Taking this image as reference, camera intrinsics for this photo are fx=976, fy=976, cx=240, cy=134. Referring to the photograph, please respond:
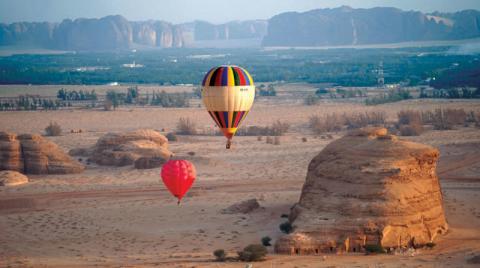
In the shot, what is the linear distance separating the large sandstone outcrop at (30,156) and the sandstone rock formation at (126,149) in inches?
57.3

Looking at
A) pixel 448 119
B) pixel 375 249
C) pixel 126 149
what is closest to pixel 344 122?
pixel 448 119

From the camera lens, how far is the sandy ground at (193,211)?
17375mm

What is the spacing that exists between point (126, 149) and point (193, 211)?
8.49 m

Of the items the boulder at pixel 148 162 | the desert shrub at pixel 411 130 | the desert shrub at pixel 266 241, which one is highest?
the desert shrub at pixel 266 241

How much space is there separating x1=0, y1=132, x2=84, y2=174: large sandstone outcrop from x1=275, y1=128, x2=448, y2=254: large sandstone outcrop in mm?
12013

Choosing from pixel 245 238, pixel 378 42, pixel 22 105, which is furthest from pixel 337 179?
pixel 378 42

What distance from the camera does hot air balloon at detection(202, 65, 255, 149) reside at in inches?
919

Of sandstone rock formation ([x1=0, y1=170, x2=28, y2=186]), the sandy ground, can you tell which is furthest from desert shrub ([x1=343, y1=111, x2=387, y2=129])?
sandstone rock formation ([x1=0, y1=170, x2=28, y2=186])

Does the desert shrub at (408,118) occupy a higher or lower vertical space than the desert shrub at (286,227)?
lower

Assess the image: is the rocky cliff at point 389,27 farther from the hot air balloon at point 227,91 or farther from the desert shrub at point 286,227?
the desert shrub at point 286,227

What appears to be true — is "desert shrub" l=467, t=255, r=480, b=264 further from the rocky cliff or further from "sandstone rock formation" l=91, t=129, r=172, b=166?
the rocky cliff

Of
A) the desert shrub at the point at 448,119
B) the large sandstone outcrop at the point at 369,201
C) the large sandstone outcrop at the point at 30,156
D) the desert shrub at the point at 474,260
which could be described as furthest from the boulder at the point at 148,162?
the desert shrub at the point at 474,260

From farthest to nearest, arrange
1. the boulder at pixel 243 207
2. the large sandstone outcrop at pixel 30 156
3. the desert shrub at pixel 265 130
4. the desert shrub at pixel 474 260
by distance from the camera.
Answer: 1. the desert shrub at pixel 265 130
2. the large sandstone outcrop at pixel 30 156
3. the boulder at pixel 243 207
4. the desert shrub at pixel 474 260

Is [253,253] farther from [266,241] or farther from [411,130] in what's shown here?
[411,130]
